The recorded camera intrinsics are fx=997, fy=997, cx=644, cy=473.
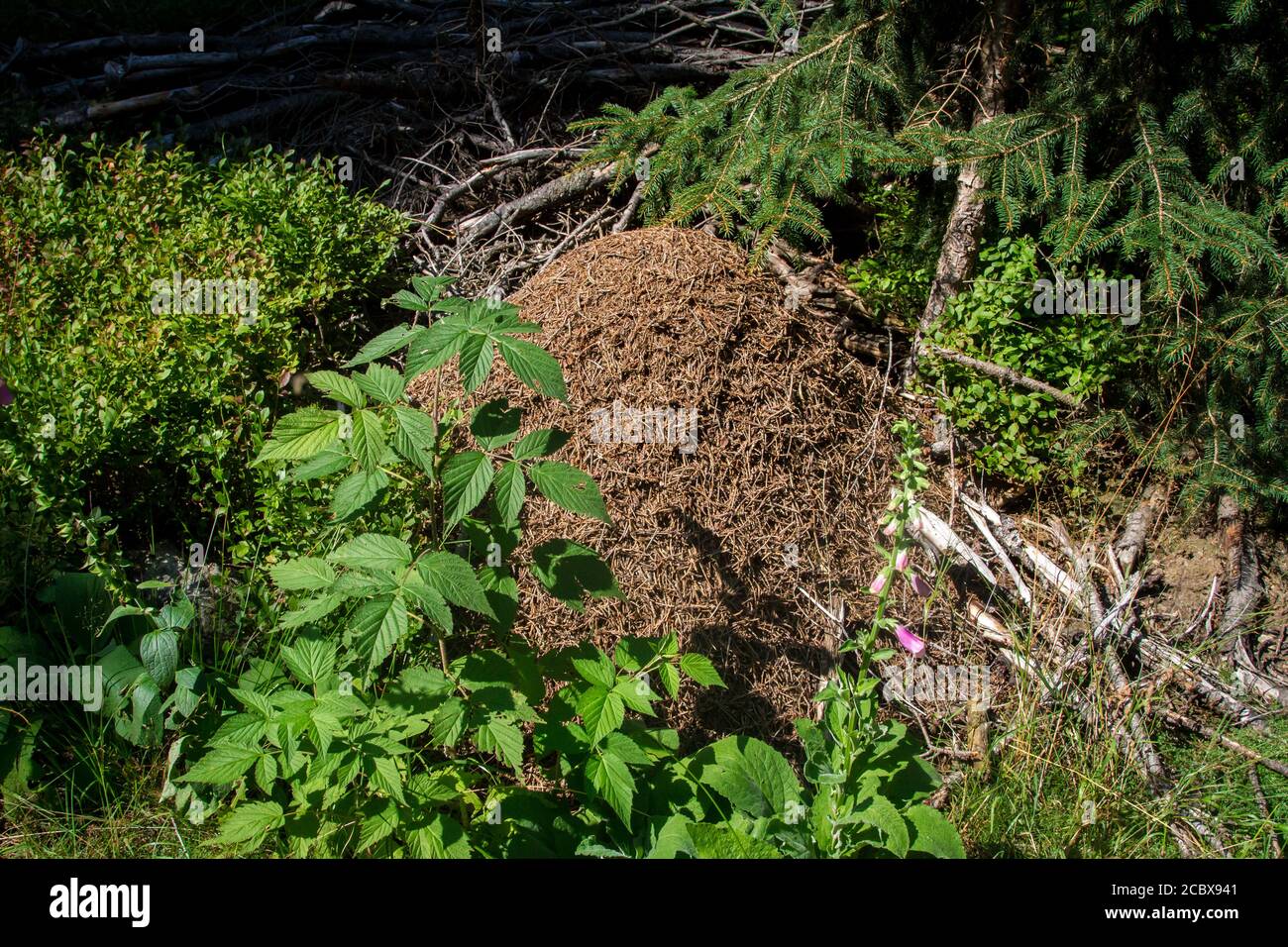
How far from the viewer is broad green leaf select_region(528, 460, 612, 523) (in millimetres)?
2377

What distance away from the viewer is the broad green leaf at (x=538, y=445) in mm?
2449

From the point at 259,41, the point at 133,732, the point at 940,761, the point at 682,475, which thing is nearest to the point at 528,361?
the point at 682,475

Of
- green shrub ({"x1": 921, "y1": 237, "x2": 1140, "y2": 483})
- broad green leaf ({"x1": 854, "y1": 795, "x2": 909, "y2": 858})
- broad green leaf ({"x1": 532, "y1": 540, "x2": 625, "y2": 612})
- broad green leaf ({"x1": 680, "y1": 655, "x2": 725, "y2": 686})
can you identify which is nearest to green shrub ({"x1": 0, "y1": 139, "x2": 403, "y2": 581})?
broad green leaf ({"x1": 532, "y1": 540, "x2": 625, "y2": 612})

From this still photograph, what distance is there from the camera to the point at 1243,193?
388 cm

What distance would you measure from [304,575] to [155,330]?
1768mm

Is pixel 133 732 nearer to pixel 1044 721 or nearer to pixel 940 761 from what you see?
pixel 940 761

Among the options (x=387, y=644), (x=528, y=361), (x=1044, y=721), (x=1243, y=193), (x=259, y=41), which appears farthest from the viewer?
(x=259, y=41)

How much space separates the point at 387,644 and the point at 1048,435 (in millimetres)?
3003

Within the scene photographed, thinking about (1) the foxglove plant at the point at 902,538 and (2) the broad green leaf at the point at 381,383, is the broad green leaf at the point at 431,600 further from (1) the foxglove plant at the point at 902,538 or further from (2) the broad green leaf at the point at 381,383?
(1) the foxglove plant at the point at 902,538

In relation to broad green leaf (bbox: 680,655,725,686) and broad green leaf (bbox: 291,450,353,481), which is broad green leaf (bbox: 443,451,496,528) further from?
broad green leaf (bbox: 680,655,725,686)

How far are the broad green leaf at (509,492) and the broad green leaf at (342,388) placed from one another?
397 millimetres

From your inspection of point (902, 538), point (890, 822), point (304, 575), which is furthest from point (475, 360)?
point (890, 822)

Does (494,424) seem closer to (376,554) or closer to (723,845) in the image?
(376,554)

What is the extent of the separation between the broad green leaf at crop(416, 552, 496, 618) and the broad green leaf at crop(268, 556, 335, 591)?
384 mm
